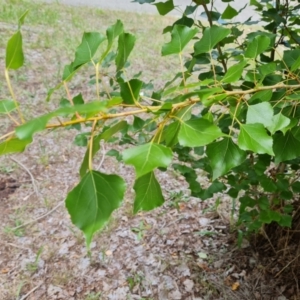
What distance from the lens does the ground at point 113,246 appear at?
152 cm

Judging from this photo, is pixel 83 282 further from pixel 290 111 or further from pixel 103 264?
pixel 290 111

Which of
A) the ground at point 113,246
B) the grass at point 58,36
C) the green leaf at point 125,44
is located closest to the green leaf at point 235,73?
the green leaf at point 125,44

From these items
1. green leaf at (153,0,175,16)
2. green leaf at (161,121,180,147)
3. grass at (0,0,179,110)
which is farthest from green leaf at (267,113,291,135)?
grass at (0,0,179,110)

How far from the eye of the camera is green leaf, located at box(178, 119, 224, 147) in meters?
0.47

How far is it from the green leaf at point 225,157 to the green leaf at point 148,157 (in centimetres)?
14

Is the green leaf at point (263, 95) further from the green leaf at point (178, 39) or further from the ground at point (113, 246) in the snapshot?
the ground at point (113, 246)

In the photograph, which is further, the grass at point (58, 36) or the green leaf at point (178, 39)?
the grass at point (58, 36)

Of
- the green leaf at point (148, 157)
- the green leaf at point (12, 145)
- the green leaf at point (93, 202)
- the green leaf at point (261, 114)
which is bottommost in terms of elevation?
the green leaf at point (93, 202)

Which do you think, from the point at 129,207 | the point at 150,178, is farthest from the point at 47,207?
the point at 150,178

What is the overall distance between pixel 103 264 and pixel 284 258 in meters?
0.74

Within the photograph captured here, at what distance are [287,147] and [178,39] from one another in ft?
0.93

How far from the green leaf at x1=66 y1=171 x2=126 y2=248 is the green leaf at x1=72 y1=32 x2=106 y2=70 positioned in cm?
22

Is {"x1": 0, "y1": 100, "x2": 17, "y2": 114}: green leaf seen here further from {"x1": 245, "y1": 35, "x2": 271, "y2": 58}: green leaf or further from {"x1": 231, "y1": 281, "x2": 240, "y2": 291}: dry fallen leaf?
Answer: {"x1": 231, "y1": 281, "x2": 240, "y2": 291}: dry fallen leaf

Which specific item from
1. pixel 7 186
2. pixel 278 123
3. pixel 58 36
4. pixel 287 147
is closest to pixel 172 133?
pixel 278 123
